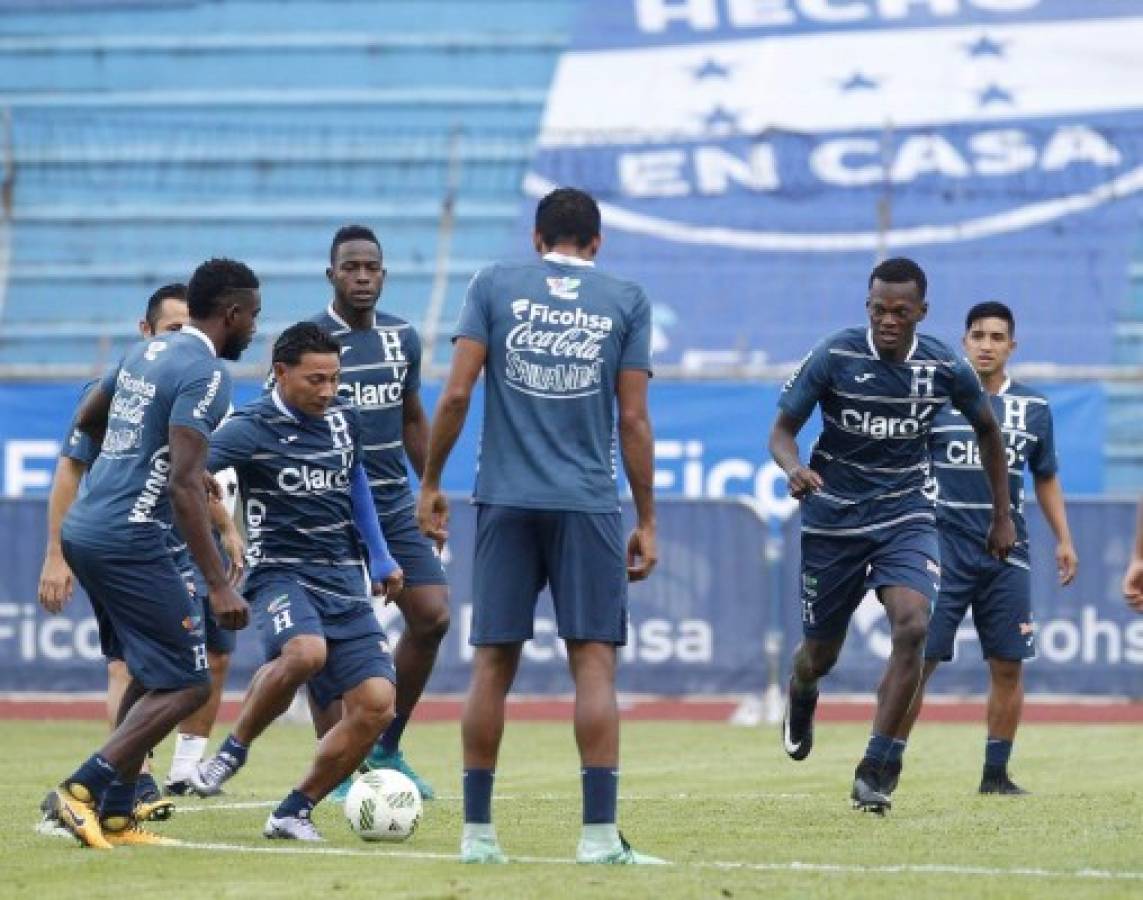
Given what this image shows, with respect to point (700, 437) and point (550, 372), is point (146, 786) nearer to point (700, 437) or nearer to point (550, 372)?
point (550, 372)

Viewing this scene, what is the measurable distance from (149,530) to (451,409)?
138cm

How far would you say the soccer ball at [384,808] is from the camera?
8742 millimetres

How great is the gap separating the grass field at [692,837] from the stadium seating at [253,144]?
405 inches

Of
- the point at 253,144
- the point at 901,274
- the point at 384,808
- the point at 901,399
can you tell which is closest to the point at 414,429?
the point at 901,399

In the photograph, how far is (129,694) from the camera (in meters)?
Answer: 9.70

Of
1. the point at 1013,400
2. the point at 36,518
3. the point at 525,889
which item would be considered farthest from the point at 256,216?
the point at 525,889

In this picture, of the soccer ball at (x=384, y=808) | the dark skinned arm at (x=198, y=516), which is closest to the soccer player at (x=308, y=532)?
the soccer ball at (x=384, y=808)

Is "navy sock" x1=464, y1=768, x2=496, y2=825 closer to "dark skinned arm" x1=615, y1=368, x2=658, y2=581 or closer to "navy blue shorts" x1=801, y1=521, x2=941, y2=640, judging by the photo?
"dark skinned arm" x1=615, y1=368, x2=658, y2=581

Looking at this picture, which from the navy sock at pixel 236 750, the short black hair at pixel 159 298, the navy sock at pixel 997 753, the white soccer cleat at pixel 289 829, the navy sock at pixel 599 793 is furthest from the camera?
the navy sock at pixel 997 753

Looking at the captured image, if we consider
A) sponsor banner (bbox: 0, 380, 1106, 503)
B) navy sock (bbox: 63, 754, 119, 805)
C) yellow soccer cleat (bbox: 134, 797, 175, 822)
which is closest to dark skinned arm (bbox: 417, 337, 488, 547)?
navy sock (bbox: 63, 754, 119, 805)

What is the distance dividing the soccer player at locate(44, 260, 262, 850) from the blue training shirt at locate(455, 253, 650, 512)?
104 centimetres

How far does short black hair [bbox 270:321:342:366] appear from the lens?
9078 millimetres

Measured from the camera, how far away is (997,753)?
11414mm

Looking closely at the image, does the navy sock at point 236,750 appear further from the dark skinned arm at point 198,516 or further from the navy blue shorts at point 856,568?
the navy blue shorts at point 856,568
